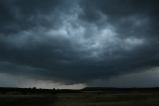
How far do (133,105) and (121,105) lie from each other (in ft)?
7.45

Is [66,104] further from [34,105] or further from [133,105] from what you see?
[133,105]

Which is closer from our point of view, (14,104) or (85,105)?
(85,105)

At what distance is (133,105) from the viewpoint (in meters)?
53.8

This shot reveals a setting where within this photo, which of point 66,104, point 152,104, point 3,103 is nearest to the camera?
point 152,104

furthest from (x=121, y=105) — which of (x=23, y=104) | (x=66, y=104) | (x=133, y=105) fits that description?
(x=23, y=104)

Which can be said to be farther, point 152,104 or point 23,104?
point 23,104

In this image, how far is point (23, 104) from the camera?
6091 cm

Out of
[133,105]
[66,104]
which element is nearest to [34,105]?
[66,104]

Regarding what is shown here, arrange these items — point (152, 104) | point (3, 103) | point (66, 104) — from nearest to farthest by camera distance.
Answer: point (152, 104) → point (66, 104) → point (3, 103)

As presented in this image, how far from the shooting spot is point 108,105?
55938mm

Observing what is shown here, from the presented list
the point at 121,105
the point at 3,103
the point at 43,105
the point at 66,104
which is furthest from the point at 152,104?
the point at 3,103

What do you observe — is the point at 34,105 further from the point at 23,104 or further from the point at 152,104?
the point at 152,104

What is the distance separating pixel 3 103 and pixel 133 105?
2782 centimetres

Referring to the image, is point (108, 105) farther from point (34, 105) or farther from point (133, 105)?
point (34, 105)
